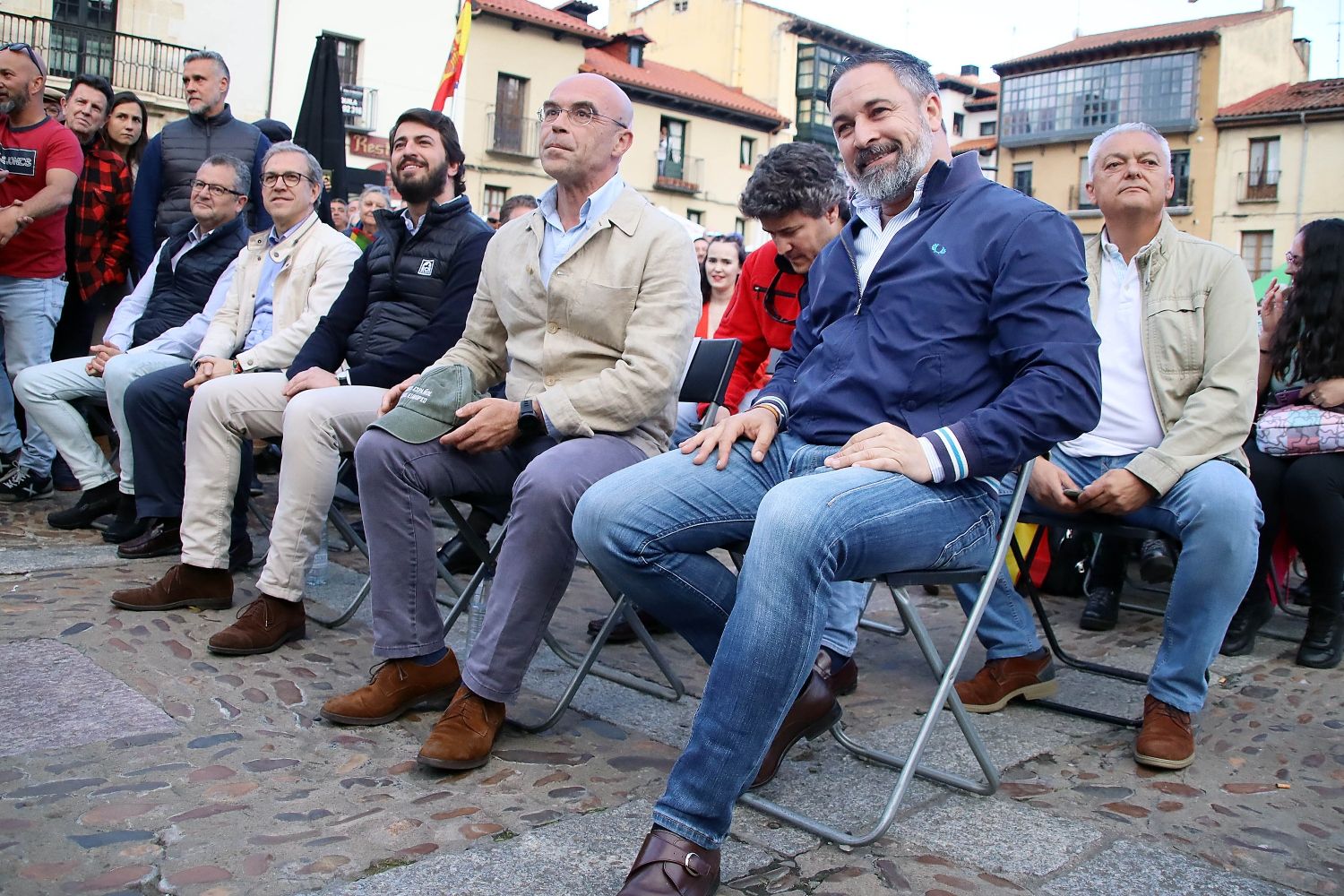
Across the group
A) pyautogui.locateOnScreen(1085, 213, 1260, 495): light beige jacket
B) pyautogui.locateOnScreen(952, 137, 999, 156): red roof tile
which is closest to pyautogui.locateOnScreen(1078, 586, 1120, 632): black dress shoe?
pyautogui.locateOnScreen(1085, 213, 1260, 495): light beige jacket

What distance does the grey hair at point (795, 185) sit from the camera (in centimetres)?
384

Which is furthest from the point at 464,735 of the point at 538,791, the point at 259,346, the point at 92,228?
the point at 92,228

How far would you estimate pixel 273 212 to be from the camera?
187 inches

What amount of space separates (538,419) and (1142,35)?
4296cm

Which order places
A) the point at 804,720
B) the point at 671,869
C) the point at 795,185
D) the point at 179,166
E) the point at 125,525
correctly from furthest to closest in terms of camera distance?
the point at 179,166 → the point at 125,525 → the point at 795,185 → the point at 804,720 → the point at 671,869

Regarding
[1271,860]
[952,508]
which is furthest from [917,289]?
[1271,860]

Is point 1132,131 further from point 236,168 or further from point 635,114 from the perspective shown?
point 635,114

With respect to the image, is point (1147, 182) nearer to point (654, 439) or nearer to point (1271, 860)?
point (654, 439)

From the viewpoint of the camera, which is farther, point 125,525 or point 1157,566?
point 125,525

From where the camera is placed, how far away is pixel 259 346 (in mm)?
4496

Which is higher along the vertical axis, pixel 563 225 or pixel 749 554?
pixel 563 225

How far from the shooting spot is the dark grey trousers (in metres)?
2.80

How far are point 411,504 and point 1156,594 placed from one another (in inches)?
144

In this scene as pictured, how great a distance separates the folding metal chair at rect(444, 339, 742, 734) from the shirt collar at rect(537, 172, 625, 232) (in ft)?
2.12
